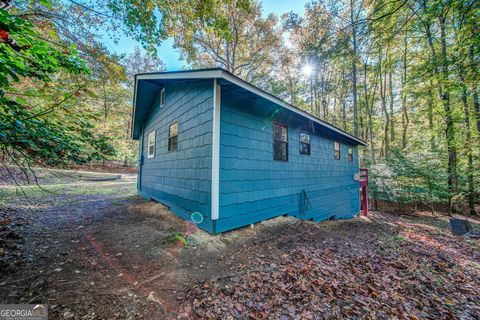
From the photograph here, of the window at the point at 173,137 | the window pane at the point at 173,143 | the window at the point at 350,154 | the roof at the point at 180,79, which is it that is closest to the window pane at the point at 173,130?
the window at the point at 173,137

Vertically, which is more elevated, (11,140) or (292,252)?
(11,140)

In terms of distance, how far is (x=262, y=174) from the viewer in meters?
5.26

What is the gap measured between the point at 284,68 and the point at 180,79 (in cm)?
1589

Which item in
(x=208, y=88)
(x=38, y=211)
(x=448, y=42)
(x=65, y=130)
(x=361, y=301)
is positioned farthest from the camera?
(x=448, y=42)

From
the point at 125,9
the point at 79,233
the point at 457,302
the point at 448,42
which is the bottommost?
the point at 457,302

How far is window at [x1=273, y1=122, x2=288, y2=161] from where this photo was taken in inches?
232

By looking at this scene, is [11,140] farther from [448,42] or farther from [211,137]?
[448,42]

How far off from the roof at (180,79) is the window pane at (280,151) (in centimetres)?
108

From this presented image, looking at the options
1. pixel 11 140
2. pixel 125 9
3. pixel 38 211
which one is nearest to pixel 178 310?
pixel 11 140

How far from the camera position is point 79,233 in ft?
13.4

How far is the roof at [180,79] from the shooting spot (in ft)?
12.7

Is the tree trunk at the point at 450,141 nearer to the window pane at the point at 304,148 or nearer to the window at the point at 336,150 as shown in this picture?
the window at the point at 336,150

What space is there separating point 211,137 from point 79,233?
3529 mm

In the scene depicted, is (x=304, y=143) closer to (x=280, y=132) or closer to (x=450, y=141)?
(x=280, y=132)
